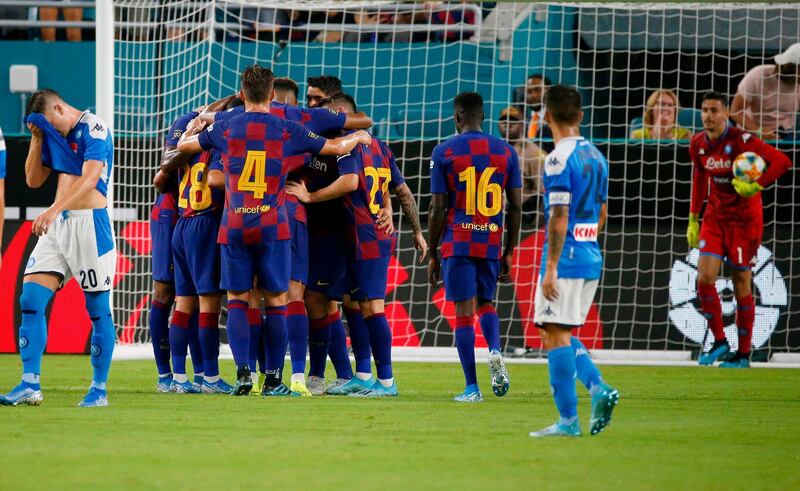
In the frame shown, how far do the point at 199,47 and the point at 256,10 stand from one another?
2170 mm

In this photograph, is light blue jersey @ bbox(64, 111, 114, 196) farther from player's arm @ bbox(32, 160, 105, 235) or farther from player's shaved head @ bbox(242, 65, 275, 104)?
player's shaved head @ bbox(242, 65, 275, 104)

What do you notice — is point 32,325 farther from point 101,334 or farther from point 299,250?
point 299,250

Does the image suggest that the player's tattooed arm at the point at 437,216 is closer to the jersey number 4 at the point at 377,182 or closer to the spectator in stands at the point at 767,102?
the jersey number 4 at the point at 377,182

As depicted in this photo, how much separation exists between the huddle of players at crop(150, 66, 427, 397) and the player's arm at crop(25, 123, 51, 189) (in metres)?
1.08

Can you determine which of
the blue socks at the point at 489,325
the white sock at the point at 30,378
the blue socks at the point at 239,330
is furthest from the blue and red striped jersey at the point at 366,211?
the white sock at the point at 30,378

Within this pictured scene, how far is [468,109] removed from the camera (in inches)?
361

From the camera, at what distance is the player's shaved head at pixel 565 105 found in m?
6.80

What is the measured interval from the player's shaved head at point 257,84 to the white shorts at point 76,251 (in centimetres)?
134

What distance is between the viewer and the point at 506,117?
1448 centimetres

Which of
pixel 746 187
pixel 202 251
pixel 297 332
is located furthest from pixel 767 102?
pixel 202 251

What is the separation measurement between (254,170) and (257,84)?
0.58m

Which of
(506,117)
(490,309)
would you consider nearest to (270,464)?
(490,309)

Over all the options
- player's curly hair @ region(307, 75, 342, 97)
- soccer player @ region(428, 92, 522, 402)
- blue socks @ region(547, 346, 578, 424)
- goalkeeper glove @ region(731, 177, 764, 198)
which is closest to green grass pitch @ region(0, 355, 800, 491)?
blue socks @ region(547, 346, 578, 424)

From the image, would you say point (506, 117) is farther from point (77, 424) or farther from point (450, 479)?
point (450, 479)
